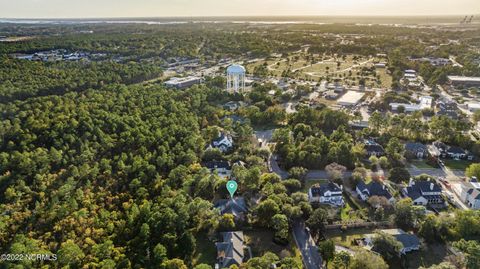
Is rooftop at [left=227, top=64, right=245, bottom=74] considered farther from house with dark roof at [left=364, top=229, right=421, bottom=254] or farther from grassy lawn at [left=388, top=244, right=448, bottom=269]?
grassy lawn at [left=388, top=244, right=448, bottom=269]

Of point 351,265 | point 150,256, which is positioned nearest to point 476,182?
point 351,265

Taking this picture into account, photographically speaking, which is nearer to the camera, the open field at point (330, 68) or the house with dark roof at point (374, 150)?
the house with dark roof at point (374, 150)

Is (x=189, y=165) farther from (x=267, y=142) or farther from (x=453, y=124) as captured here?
(x=453, y=124)

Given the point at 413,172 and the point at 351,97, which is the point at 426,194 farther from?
the point at 351,97

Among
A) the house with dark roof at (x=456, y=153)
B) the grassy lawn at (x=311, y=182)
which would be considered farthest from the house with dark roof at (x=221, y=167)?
the house with dark roof at (x=456, y=153)

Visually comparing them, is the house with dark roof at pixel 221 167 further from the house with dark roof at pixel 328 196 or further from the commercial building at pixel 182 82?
the commercial building at pixel 182 82
